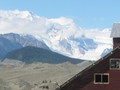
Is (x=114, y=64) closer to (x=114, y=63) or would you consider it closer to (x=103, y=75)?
(x=114, y=63)

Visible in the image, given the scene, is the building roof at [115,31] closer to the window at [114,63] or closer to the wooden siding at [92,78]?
the wooden siding at [92,78]

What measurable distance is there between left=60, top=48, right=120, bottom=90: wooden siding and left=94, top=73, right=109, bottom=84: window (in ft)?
1.19

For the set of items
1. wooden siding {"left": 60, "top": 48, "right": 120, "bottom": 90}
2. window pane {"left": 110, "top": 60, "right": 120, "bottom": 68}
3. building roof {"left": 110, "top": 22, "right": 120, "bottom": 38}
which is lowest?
wooden siding {"left": 60, "top": 48, "right": 120, "bottom": 90}

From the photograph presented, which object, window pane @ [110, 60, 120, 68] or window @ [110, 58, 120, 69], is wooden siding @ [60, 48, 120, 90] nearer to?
window @ [110, 58, 120, 69]

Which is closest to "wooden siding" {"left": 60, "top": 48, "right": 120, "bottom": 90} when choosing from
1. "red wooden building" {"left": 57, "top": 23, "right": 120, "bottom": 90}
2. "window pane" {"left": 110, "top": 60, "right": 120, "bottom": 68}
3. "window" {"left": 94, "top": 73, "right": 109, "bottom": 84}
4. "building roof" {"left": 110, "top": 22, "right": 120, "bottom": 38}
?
"red wooden building" {"left": 57, "top": 23, "right": 120, "bottom": 90}

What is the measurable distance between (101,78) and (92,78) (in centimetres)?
109

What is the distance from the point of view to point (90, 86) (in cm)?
5244

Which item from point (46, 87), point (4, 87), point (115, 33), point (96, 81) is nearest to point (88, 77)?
point (96, 81)

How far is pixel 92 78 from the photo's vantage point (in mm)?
52531

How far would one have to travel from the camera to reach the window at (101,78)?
→ 52312mm

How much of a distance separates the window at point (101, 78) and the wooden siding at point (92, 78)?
36 cm

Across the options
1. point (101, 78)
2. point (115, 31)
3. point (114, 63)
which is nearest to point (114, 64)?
point (114, 63)

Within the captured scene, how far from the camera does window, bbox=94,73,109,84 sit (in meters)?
52.3

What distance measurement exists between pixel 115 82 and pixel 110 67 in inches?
74.6
